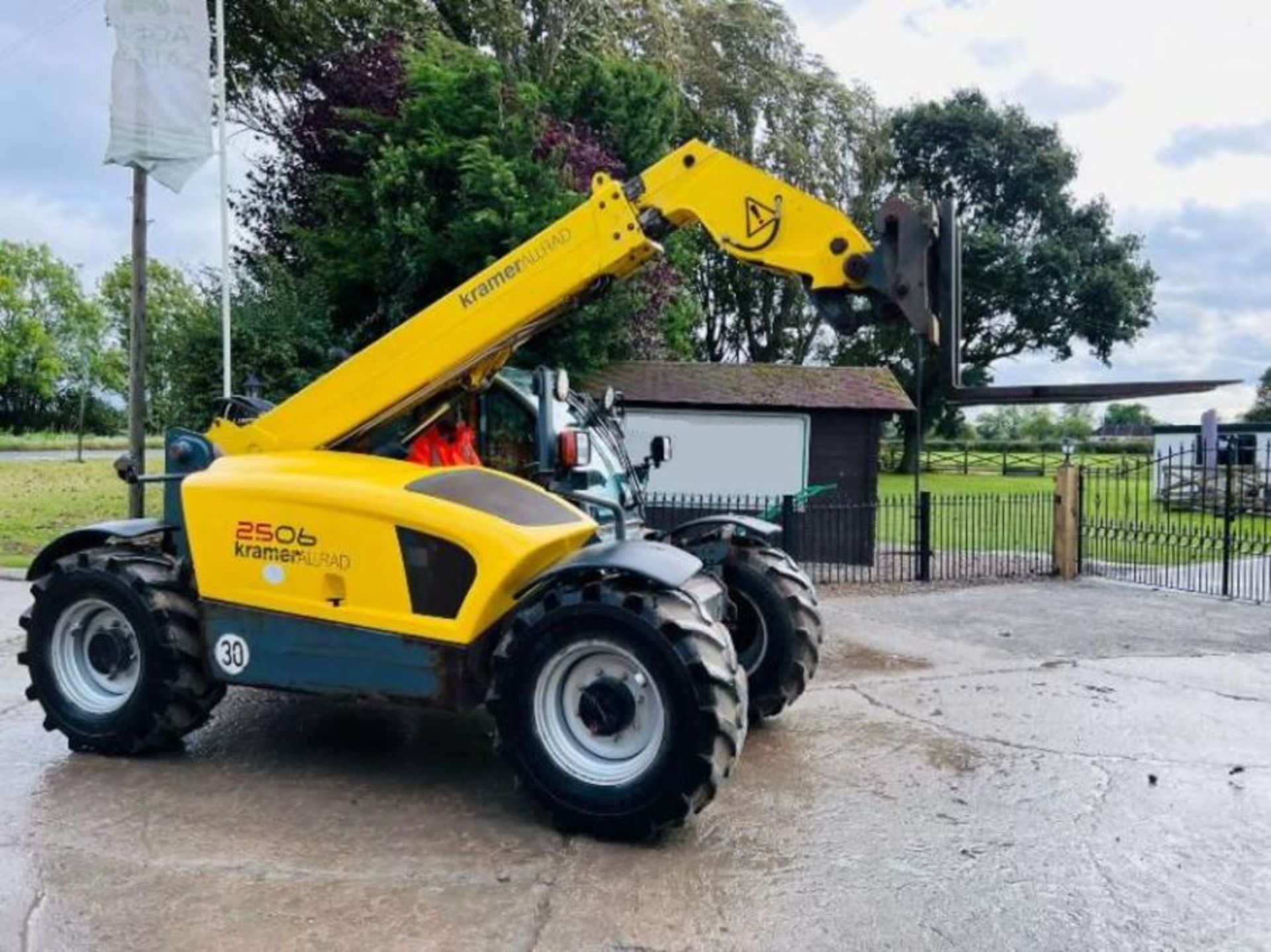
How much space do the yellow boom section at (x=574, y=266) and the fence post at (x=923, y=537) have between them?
783 cm

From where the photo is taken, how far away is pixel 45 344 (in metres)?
59.0

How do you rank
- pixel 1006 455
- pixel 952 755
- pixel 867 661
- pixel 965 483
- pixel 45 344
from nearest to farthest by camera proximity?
1. pixel 952 755
2. pixel 867 661
3. pixel 965 483
4. pixel 1006 455
5. pixel 45 344

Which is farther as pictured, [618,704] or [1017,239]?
[1017,239]

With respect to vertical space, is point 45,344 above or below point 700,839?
above

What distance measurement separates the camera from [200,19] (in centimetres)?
914

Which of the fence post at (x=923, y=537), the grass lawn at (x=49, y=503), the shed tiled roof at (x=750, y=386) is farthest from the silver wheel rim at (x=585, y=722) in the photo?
the shed tiled roof at (x=750, y=386)

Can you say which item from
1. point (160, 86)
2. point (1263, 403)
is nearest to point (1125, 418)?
point (1263, 403)

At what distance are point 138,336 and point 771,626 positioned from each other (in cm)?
705

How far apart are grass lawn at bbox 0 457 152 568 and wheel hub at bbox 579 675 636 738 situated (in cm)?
914

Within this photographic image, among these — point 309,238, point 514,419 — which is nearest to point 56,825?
point 514,419

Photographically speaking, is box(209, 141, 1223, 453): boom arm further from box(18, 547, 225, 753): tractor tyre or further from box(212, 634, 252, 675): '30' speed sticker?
box(212, 634, 252, 675): '30' speed sticker

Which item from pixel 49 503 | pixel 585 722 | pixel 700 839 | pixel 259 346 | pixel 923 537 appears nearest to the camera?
pixel 700 839

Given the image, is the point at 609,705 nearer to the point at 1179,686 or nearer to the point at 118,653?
the point at 118,653

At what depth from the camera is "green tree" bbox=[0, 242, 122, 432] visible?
58656 millimetres
